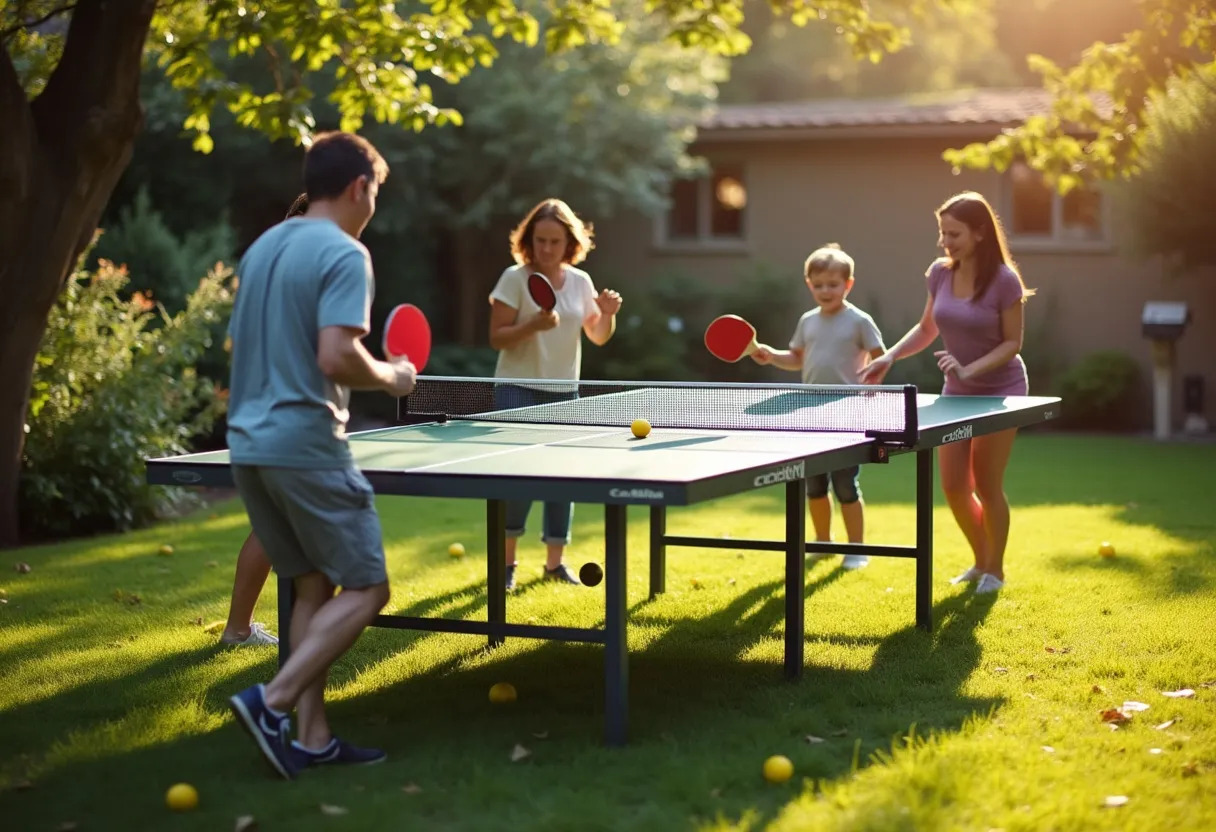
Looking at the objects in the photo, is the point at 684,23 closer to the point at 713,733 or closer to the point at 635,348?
the point at 713,733

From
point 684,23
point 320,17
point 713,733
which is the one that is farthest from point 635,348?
point 713,733

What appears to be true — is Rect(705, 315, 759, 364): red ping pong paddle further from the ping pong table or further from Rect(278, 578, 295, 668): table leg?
Rect(278, 578, 295, 668): table leg

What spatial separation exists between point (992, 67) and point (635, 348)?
97.4ft

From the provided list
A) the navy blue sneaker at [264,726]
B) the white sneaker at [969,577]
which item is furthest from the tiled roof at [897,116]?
the navy blue sneaker at [264,726]

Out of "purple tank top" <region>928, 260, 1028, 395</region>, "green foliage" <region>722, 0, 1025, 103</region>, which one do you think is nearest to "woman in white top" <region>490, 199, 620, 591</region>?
"purple tank top" <region>928, 260, 1028, 395</region>

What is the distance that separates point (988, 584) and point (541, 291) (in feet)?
9.15

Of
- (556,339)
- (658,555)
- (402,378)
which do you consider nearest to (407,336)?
(402,378)

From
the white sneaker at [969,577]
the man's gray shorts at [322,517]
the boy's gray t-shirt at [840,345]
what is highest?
the boy's gray t-shirt at [840,345]

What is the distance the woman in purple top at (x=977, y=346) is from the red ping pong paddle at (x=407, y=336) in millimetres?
3304

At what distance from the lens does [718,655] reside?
6602 mm

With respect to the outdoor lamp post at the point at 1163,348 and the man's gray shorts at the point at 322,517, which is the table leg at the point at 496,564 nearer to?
the man's gray shorts at the point at 322,517

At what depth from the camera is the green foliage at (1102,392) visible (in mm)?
18359

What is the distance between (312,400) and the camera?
14.7 ft

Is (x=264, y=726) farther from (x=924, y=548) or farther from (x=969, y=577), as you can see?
(x=969, y=577)
